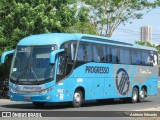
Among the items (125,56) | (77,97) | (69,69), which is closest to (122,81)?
(125,56)

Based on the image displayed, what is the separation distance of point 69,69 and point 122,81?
5798 millimetres

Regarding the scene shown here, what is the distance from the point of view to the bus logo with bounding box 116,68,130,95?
2565 centimetres

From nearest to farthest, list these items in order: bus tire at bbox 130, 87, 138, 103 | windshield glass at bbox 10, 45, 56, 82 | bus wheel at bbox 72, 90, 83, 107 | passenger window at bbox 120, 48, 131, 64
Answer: windshield glass at bbox 10, 45, 56, 82 → bus wheel at bbox 72, 90, 83, 107 → passenger window at bbox 120, 48, 131, 64 → bus tire at bbox 130, 87, 138, 103

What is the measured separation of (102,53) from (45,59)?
432 centimetres

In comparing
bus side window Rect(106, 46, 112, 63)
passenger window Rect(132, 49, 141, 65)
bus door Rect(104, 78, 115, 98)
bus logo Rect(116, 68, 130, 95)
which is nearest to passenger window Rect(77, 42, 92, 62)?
bus side window Rect(106, 46, 112, 63)

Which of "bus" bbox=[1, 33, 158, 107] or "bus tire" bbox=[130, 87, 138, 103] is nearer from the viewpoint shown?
"bus" bbox=[1, 33, 158, 107]

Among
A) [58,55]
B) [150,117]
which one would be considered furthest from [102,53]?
[150,117]

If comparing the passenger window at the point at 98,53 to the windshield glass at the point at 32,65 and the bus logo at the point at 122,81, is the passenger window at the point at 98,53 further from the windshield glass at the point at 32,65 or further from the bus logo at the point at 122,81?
the windshield glass at the point at 32,65

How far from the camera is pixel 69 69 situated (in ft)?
69.3

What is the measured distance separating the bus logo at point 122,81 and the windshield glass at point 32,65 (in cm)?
616

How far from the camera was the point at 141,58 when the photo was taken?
28062 mm

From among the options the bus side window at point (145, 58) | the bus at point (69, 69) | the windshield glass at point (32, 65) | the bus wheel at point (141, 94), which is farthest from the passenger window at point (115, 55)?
the windshield glass at point (32, 65)

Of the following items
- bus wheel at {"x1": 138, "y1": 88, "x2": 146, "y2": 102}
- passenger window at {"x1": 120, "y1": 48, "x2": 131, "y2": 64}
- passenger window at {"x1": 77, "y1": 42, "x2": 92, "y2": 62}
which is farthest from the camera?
bus wheel at {"x1": 138, "y1": 88, "x2": 146, "y2": 102}

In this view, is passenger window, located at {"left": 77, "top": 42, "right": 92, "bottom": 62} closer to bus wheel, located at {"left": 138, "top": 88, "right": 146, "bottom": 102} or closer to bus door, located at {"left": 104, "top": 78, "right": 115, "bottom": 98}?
bus door, located at {"left": 104, "top": 78, "right": 115, "bottom": 98}
